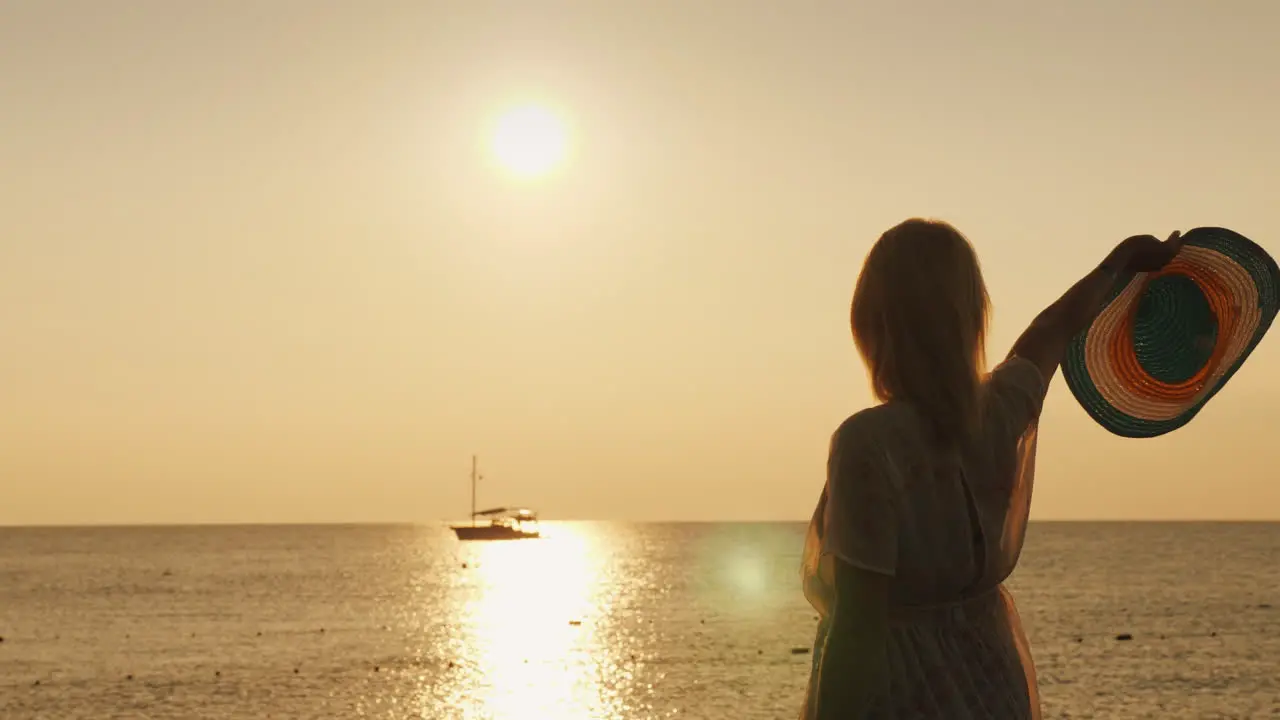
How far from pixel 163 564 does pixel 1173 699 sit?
158871 millimetres

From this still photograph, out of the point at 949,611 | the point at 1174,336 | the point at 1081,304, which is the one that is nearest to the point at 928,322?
the point at 949,611

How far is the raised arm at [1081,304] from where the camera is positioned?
3604 mm

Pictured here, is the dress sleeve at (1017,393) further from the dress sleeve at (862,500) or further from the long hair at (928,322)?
the dress sleeve at (862,500)

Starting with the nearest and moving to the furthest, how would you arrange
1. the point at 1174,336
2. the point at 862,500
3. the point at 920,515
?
the point at 862,500
the point at 920,515
the point at 1174,336

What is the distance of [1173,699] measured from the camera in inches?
1898

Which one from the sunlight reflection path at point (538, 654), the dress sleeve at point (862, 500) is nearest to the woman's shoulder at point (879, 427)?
the dress sleeve at point (862, 500)

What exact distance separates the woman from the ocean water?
41.0 metres

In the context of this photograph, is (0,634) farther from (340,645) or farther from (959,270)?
(959,270)

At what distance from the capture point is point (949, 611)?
3.11 metres

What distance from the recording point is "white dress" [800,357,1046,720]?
2895 mm

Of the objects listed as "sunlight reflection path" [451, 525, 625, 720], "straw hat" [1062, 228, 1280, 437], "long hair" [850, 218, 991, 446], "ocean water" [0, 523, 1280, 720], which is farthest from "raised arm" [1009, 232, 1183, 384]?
"sunlight reflection path" [451, 525, 625, 720]

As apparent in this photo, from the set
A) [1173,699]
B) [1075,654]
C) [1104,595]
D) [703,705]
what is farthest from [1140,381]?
[1104,595]

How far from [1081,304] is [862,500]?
1.12 metres

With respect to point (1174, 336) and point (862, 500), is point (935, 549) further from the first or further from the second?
point (1174, 336)
